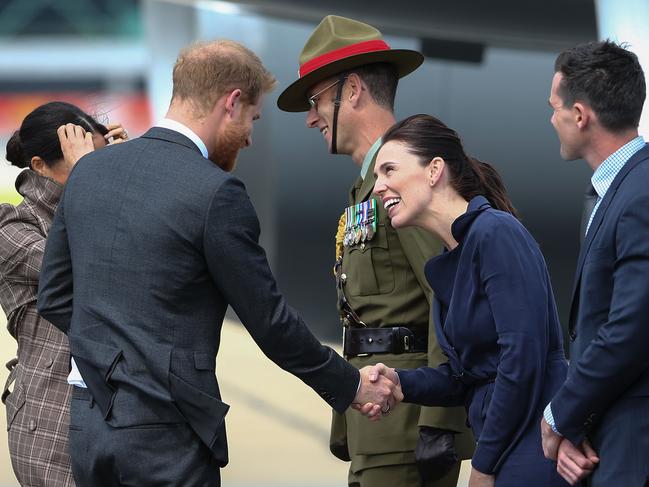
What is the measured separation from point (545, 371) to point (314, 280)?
4184 millimetres

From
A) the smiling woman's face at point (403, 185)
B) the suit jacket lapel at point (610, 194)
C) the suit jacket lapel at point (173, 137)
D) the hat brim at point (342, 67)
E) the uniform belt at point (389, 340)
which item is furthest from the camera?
the hat brim at point (342, 67)

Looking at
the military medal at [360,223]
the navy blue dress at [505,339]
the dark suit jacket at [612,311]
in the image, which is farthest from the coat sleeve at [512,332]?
the military medal at [360,223]

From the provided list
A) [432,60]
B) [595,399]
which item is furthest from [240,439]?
[595,399]

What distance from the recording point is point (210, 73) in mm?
2047

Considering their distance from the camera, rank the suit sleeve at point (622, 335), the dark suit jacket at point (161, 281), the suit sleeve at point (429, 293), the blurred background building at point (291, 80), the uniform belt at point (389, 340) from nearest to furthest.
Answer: the suit sleeve at point (622, 335) < the dark suit jacket at point (161, 281) < the suit sleeve at point (429, 293) < the uniform belt at point (389, 340) < the blurred background building at point (291, 80)

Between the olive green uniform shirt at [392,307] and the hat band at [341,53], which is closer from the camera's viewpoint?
the olive green uniform shirt at [392,307]

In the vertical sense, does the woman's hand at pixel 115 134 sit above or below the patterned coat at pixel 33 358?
above

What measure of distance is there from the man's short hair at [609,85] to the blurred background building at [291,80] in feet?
12.8

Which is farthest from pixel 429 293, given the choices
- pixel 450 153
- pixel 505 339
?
pixel 505 339

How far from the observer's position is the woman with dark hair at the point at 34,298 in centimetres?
237

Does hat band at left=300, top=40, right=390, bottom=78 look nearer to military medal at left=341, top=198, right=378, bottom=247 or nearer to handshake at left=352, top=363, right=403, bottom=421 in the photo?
military medal at left=341, top=198, right=378, bottom=247

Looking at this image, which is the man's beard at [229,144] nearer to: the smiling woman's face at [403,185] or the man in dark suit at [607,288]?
the smiling woman's face at [403,185]

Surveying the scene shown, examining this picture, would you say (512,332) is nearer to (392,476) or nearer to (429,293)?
(429,293)

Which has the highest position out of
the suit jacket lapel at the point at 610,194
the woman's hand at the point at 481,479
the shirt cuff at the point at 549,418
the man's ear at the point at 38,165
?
the suit jacket lapel at the point at 610,194
